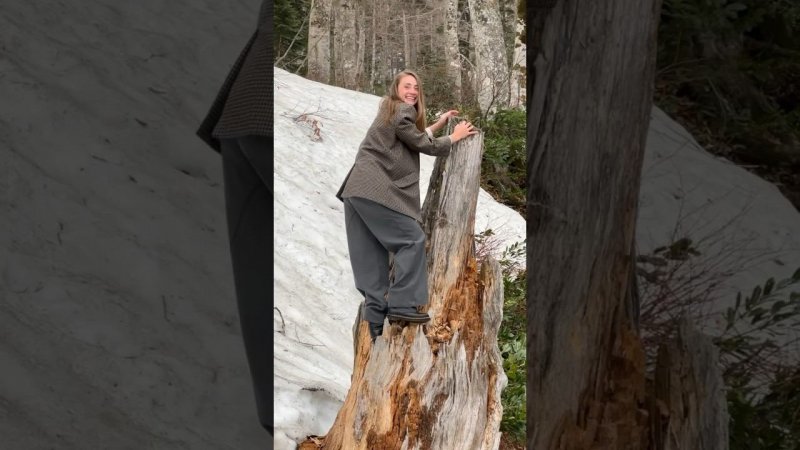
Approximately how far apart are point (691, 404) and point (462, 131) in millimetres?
1066

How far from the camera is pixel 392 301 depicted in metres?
2.57

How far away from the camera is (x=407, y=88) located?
232 centimetres

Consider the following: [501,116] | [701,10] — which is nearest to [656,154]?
[701,10]

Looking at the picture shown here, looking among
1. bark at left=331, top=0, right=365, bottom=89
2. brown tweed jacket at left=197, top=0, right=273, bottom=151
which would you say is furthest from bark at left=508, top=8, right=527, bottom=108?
brown tweed jacket at left=197, top=0, right=273, bottom=151

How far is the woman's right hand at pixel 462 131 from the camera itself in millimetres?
2551

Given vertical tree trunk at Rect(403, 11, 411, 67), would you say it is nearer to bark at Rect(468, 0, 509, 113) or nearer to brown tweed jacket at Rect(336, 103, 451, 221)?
brown tweed jacket at Rect(336, 103, 451, 221)

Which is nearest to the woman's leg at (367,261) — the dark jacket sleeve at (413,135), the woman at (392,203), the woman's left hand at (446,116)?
the woman at (392,203)

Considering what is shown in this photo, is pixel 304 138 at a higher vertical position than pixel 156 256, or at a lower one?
higher

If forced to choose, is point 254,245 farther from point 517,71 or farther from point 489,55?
point 517,71

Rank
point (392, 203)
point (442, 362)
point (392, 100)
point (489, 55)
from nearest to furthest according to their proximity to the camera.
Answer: point (392, 100) → point (392, 203) → point (489, 55) → point (442, 362)

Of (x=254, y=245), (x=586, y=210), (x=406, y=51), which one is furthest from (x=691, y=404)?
(x=406, y=51)

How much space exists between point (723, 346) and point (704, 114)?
1.83 feet

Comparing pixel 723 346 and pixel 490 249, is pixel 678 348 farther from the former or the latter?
pixel 490 249

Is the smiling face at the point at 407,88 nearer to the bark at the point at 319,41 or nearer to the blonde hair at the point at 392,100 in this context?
the blonde hair at the point at 392,100
